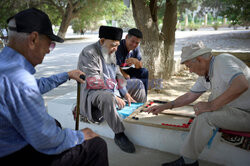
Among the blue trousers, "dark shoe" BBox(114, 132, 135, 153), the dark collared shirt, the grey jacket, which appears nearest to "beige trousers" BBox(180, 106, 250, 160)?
"dark shoe" BBox(114, 132, 135, 153)

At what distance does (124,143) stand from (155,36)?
321 cm

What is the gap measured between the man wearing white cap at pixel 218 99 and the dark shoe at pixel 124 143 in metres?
0.69

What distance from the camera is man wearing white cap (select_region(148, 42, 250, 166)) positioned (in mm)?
1924

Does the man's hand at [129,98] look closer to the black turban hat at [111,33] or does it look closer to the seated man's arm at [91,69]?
the seated man's arm at [91,69]

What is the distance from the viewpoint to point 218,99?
199cm

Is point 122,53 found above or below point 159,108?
above

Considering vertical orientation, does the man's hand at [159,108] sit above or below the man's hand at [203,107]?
below

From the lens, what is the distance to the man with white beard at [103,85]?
8.87ft

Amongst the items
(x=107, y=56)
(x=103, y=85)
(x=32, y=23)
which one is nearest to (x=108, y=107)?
(x=103, y=85)

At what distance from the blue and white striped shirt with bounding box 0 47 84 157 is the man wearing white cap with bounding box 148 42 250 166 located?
1.24 metres

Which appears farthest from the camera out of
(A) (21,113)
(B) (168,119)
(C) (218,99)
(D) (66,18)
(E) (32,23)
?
(D) (66,18)

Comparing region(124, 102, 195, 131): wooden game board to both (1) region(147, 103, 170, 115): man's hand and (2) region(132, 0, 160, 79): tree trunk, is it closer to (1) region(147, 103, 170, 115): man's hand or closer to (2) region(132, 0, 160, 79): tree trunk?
(1) region(147, 103, 170, 115): man's hand

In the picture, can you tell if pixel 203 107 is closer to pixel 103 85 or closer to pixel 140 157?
pixel 140 157

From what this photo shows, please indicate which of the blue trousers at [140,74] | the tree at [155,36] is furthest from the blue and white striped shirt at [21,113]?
the tree at [155,36]
